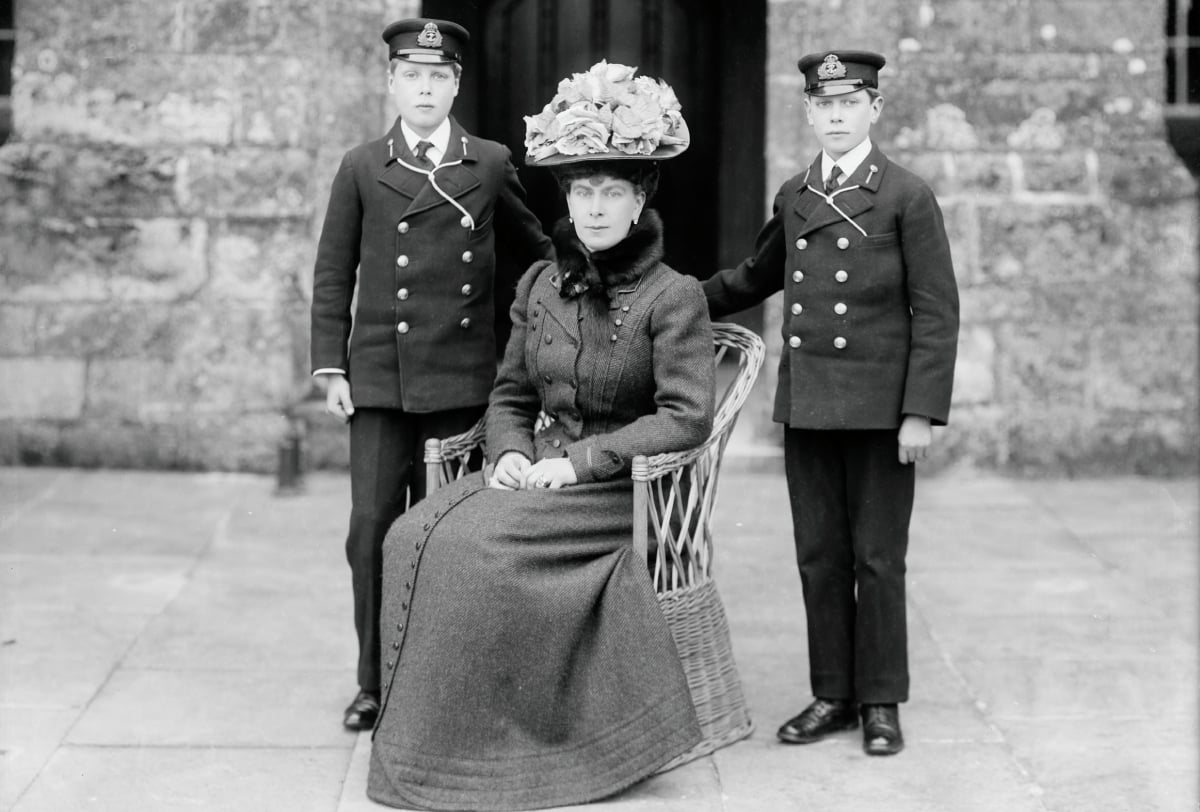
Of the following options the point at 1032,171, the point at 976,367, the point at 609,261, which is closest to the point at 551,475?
the point at 609,261

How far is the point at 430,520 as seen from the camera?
4.07 meters

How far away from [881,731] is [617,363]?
3.73 ft

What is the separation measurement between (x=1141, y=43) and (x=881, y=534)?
4.02 meters

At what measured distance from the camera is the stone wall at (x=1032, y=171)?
295 inches

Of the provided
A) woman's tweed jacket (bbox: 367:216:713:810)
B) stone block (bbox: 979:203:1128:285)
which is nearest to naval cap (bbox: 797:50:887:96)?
woman's tweed jacket (bbox: 367:216:713:810)

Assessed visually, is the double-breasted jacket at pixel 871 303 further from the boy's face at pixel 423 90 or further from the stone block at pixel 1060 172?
the stone block at pixel 1060 172

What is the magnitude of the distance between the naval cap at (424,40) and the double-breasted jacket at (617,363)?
0.52m

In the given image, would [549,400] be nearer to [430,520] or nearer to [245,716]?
[430,520]

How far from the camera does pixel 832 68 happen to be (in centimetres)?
420

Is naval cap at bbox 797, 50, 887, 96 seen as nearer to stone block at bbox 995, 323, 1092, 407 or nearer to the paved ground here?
the paved ground

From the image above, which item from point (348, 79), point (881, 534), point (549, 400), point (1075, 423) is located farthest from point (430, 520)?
point (1075, 423)

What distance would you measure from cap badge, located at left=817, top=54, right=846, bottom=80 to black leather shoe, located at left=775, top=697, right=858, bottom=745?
1.58 meters

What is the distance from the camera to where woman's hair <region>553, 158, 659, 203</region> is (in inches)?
163

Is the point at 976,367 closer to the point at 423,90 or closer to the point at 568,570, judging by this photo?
the point at 423,90
